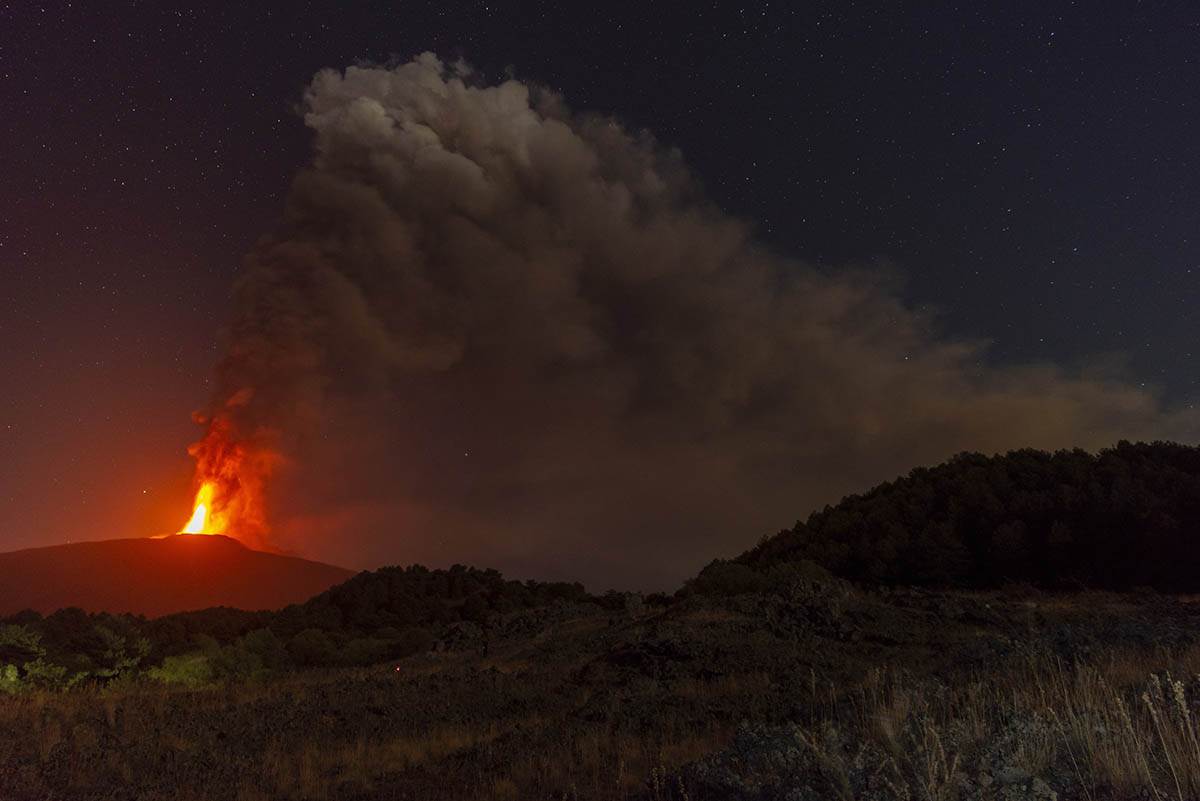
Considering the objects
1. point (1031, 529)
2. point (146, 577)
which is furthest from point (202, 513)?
point (1031, 529)

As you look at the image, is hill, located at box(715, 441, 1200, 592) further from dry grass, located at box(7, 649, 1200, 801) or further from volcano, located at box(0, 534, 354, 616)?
volcano, located at box(0, 534, 354, 616)

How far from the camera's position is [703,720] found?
1253 cm

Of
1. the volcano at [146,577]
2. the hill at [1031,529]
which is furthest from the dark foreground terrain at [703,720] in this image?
the volcano at [146,577]

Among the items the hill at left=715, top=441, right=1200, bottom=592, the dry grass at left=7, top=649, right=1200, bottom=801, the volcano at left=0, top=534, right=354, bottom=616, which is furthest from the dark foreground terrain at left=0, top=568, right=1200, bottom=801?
the volcano at left=0, top=534, right=354, bottom=616

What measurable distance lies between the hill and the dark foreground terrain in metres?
9.68

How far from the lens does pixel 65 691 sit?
19.2m

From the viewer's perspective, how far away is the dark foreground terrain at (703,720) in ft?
20.0

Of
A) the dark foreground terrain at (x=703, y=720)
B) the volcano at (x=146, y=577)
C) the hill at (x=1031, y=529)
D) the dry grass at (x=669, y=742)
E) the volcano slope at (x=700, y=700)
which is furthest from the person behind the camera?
the volcano at (x=146, y=577)

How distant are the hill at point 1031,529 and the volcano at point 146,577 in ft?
140

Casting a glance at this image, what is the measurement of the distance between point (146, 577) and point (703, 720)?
62756 millimetres

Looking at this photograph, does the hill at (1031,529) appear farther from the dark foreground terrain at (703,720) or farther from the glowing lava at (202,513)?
the glowing lava at (202,513)

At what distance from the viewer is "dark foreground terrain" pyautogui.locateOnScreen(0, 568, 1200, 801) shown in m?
6.10

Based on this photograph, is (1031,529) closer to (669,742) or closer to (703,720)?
(703,720)

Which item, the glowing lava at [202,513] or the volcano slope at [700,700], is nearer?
the volcano slope at [700,700]
